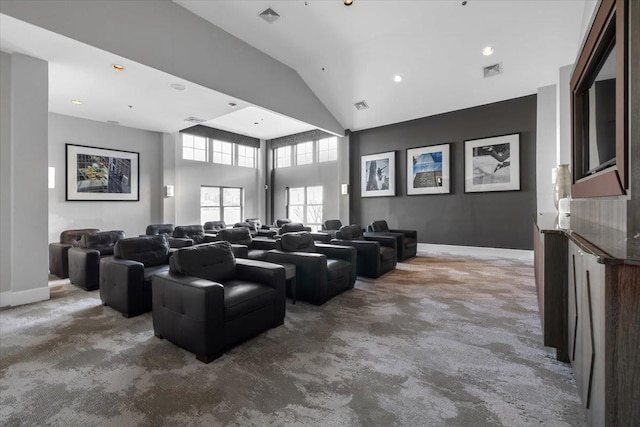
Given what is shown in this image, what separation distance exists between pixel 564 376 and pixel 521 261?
4.81 m

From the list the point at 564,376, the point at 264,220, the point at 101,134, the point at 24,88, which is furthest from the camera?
the point at 264,220

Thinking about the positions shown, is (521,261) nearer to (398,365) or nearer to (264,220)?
(398,365)

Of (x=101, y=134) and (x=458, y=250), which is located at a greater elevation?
(x=101, y=134)

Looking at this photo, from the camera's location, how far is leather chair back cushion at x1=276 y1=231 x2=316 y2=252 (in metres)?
3.90

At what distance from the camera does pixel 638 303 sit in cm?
93

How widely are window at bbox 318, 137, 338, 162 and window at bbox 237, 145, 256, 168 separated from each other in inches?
103

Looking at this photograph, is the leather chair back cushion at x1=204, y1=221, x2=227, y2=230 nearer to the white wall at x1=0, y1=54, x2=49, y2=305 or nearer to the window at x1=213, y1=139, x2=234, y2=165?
the window at x1=213, y1=139, x2=234, y2=165

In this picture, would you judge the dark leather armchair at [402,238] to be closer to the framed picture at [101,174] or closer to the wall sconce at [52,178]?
Result: the framed picture at [101,174]

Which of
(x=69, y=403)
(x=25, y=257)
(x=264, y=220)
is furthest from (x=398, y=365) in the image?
(x=264, y=220)

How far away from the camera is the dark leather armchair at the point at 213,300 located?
7.24ft

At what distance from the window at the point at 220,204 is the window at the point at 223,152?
0.94 metres

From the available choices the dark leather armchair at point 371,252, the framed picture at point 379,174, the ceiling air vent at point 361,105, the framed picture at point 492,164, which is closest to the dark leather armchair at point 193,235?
the dark leather armchair at point 371,252

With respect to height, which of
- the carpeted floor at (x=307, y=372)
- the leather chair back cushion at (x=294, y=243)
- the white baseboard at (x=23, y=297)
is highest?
the leather chair back cushion at (x=294, y=243)

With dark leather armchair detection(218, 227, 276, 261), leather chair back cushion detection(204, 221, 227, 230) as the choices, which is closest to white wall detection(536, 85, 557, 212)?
dark leather armchair detection(218, 227, 276, 261)
